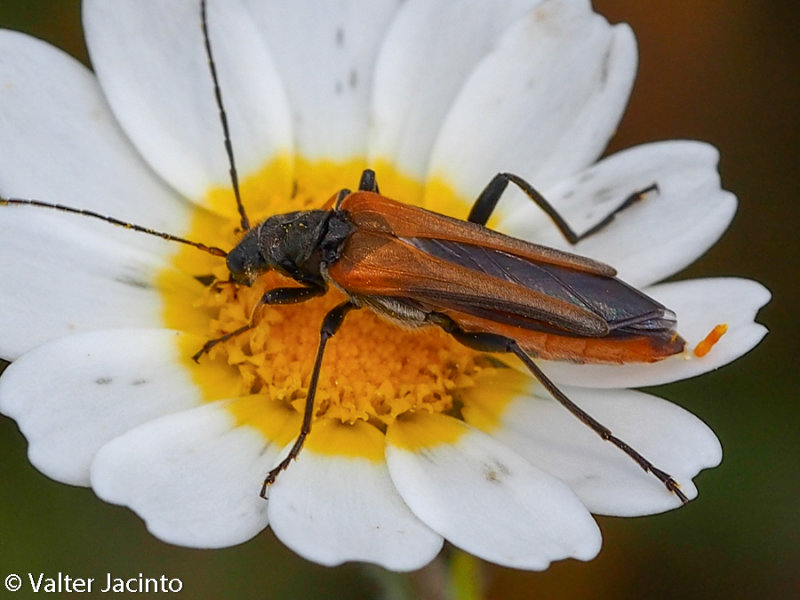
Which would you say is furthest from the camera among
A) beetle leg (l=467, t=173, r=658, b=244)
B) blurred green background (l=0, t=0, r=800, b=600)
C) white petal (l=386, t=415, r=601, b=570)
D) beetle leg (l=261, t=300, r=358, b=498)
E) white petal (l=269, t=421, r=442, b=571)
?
blurred green background (l=0, t=0, r=800, b=600)

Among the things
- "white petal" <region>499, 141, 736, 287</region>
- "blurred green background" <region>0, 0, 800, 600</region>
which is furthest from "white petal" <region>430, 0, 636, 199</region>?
"blurred green background" <region>0, 0, 800, 600</region>

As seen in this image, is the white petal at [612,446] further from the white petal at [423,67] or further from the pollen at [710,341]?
the white petal at [423,67]

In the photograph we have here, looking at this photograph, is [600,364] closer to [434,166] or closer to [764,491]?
[434,166]

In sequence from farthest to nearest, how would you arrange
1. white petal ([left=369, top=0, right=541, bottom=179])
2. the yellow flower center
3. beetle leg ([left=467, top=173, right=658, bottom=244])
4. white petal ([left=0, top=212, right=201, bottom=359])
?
white petal ([left=369, top=0, right=541, bottom=179]) → beetle leg ([left=467, top=173, right=658, bottom=244]) → the yellow flower center → white petal ([left=0, top=212, right=201, bottom=359])

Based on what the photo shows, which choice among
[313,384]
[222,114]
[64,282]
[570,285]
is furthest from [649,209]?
[64,282]

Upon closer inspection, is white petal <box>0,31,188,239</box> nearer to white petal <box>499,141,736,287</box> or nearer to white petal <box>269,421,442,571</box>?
white petal <box>269,421,442,571</box>

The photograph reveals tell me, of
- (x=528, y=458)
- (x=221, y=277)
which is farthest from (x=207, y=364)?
(x=528, y=458)
